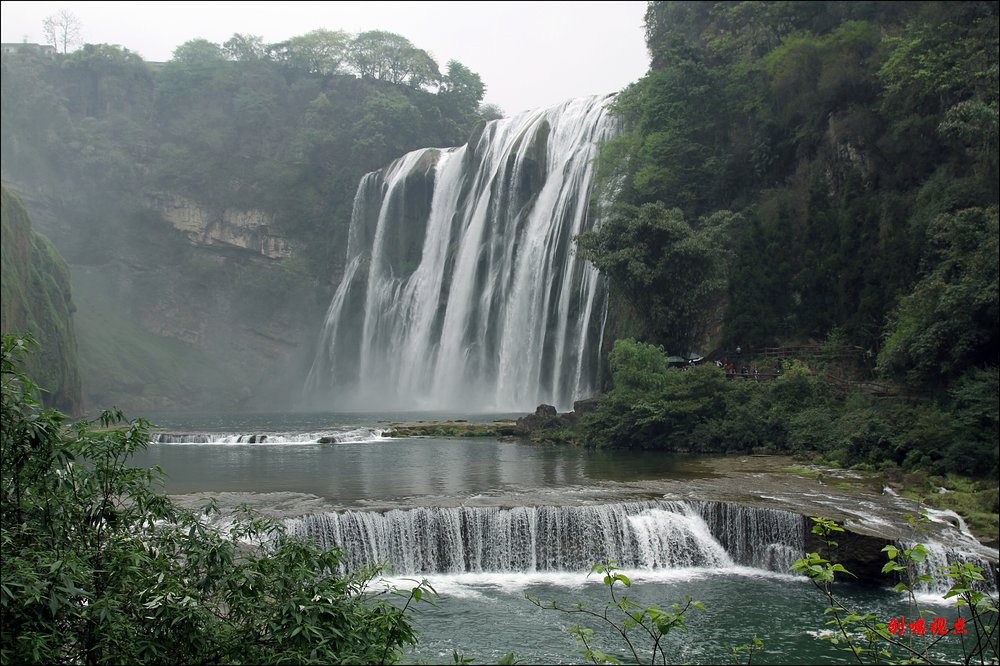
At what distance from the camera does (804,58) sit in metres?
33.5

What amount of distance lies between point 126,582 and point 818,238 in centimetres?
2901

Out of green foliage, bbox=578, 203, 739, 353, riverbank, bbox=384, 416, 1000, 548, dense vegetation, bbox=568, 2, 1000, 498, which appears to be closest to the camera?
riverbank, bbox=384, 416, 1000, 548

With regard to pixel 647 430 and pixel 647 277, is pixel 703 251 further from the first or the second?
pixel 647 430

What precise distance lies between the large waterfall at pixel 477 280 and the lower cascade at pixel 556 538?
70.2 ft

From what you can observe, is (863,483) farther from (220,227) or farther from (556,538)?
(220,227)

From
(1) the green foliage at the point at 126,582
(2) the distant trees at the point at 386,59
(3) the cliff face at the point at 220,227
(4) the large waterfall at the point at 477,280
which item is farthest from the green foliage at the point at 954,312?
(2) the distant trees at the point at 386,59

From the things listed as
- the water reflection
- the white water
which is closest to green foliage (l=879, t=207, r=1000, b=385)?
the water reflection

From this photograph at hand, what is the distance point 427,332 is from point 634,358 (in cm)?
2466

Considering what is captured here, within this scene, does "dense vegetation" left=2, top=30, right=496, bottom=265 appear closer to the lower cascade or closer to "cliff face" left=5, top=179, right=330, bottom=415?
"cliff face" left=5, top=179, right=330, bottom=415

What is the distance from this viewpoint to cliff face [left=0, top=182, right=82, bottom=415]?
39688 millimetres

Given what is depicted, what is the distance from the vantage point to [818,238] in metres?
30.6

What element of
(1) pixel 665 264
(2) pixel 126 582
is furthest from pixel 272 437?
(2) pixel 126 582

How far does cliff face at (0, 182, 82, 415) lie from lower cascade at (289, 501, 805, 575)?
27306mm

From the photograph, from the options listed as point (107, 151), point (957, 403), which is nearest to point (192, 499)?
point (957, 403)
